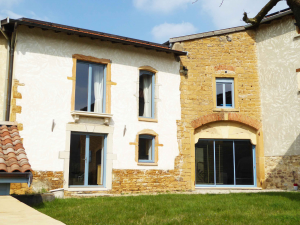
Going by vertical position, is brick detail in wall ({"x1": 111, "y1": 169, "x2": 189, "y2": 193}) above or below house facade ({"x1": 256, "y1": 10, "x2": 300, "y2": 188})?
below

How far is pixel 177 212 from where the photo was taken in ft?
23.5

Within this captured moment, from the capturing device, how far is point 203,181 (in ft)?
46.1

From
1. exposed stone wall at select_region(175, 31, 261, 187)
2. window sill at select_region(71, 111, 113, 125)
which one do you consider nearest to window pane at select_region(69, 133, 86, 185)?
window sill at select_region(71, 111, 113, 125)

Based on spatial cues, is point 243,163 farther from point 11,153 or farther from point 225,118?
point 11,153

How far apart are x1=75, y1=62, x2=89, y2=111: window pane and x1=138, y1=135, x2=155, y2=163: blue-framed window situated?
98.1 inches

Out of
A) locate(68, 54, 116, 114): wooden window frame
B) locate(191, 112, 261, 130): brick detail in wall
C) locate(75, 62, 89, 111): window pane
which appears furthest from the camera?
locate(191, 112, 261, 130): brick detail in wall

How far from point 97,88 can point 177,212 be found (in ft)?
21.4

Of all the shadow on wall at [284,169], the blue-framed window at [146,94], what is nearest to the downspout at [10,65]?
the blue-framed window at [146,94]

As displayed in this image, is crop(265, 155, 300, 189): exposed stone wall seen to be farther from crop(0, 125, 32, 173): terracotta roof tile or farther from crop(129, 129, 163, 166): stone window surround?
crop(0, 125, 32, 173): terracotta roof tile

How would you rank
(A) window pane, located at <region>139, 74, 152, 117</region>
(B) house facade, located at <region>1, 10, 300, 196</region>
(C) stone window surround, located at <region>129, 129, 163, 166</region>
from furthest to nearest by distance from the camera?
1. (A) window pane, located at <region>139, 74, 152, 117</region>
2. (C) stone window surround, located at <region>129, 129, 163, 166</region>
3. (B) house facade, located at <region>1, 10, 300, 196</region>

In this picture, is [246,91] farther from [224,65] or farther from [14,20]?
[14,20]

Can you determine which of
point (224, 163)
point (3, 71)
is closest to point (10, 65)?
point (3, 71)

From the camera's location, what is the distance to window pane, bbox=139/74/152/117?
43.9 ft

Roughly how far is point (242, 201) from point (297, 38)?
300 inches
